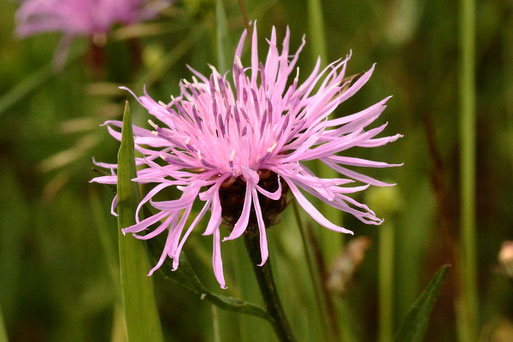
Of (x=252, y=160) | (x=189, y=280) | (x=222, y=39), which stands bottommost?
(x=189, y=280)

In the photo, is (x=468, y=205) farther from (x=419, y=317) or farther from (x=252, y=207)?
(x=252, y=207)

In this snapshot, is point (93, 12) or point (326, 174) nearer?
point (326, 174)

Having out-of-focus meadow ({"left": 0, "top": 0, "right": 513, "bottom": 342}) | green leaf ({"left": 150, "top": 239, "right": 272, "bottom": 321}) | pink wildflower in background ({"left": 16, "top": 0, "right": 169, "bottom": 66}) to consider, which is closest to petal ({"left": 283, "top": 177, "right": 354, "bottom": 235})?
green leaf ({"left": 150, "top": 239, "right": 272, "bottom": 321})

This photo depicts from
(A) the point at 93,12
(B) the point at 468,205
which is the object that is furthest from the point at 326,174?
(A) the point at 93,12

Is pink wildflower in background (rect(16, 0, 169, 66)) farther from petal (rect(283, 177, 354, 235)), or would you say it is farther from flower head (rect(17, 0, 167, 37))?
petal (rect(283, 177, 354, 235))

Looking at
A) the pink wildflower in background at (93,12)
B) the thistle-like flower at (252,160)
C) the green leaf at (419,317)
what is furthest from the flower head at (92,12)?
the green leaf at (419,317)

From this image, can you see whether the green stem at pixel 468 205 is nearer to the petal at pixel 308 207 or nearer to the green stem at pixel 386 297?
the green stem at pixel 386 297

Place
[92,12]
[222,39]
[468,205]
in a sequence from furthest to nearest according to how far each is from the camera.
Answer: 1. [92,12]
2. [468,205]
3. [222,39]

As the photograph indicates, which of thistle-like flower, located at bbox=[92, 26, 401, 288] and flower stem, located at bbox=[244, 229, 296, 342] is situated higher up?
thistle-like flower, located at bbox=[92, 26, 401, 288]
